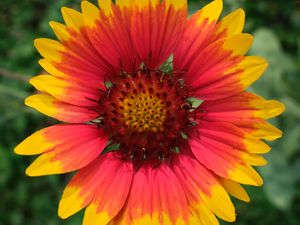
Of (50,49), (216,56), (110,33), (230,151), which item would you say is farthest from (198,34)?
(50,49)

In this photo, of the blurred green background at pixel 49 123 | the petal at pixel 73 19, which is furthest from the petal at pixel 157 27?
the blurred green background at pixel 49 123

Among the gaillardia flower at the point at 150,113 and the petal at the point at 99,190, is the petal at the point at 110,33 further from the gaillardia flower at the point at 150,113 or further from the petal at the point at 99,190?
the petal at the point at 99,190

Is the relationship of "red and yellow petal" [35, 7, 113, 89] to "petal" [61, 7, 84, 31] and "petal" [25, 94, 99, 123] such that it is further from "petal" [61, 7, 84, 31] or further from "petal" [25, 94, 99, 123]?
"petal" [25, 94, 99, 123]

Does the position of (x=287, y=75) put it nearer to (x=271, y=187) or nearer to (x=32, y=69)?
(x=271, y=187)

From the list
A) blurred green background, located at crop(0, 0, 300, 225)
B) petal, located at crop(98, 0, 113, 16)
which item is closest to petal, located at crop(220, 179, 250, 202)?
petal, located at crop(98, 0, 113, 16)

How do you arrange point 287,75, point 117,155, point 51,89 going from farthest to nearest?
point 287,75 → point 117,155 → point 51,89

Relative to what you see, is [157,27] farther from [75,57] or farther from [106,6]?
[75,57]

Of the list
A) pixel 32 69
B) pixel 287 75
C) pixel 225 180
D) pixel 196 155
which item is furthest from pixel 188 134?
pixel 32 69
